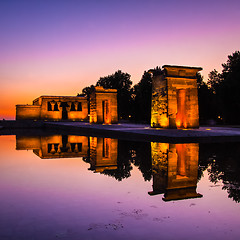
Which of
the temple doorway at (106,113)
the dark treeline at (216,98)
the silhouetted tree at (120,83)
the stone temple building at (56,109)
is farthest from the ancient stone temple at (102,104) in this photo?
the silhouetted tree at (120,83)

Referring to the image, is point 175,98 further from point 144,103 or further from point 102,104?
point 144,103

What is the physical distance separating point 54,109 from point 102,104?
19202mm

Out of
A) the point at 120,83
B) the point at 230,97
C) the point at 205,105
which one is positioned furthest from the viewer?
the point at 120,83

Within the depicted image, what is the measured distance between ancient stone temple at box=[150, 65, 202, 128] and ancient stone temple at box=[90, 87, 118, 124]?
11.9m

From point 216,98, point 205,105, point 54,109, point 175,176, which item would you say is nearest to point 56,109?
point 54,109

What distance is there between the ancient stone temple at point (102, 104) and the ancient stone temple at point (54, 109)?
1826 cm

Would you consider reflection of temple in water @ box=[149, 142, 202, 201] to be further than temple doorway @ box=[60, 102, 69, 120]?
No

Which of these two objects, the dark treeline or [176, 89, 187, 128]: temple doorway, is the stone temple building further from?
[176, 89, 187, 128]: temple doorway

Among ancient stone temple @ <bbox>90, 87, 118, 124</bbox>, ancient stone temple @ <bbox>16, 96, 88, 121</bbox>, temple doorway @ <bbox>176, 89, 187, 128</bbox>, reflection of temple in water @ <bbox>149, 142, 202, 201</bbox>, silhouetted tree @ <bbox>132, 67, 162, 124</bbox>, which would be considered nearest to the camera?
reflection of temple in water @ <bbox>149, 142, 202, 201</bbox>

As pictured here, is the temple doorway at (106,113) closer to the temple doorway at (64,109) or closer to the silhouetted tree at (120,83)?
the temple doorway at (64,109)

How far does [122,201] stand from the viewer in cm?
396

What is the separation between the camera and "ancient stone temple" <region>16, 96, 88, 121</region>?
4922 centimetres

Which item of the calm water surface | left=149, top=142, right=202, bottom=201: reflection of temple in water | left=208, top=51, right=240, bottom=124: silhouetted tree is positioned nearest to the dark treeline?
left=208, top=51, right=240, bottom=124: silhouetted tree

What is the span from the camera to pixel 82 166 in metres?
7.13
